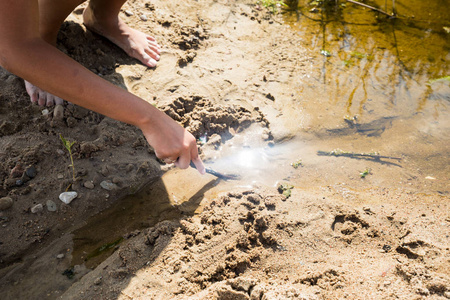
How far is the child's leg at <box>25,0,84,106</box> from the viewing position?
267cm

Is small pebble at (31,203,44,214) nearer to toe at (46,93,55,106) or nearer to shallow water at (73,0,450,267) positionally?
shallow water at (73,0,450,267)

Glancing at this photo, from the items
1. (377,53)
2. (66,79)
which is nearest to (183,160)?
(66,79)

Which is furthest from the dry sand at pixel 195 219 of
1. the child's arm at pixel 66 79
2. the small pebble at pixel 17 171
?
the child's arm at pixel 66 79

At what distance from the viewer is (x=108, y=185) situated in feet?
8.34

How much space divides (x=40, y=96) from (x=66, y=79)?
1.28 meters

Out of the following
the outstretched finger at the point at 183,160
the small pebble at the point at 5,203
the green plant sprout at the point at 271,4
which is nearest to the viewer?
the outstretched finger at the point at 183,160

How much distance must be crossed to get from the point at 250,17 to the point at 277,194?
287cm

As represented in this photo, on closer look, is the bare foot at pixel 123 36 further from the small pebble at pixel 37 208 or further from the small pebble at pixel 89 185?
the small pebble at pixel 37 208

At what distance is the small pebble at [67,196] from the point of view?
2.39m

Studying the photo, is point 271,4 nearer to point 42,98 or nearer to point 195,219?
point 42,98

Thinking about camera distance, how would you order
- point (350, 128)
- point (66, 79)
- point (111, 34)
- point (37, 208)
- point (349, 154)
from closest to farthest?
point (66, 79) → point (37, 208) → point (349, 154) → point (350, 128) → point (111, 34)

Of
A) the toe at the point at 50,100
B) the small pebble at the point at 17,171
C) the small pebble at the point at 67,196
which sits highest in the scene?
the toe at the point at 50,100

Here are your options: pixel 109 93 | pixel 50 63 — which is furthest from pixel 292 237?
pixel 50 63

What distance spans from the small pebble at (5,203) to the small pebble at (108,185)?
0.60 m
